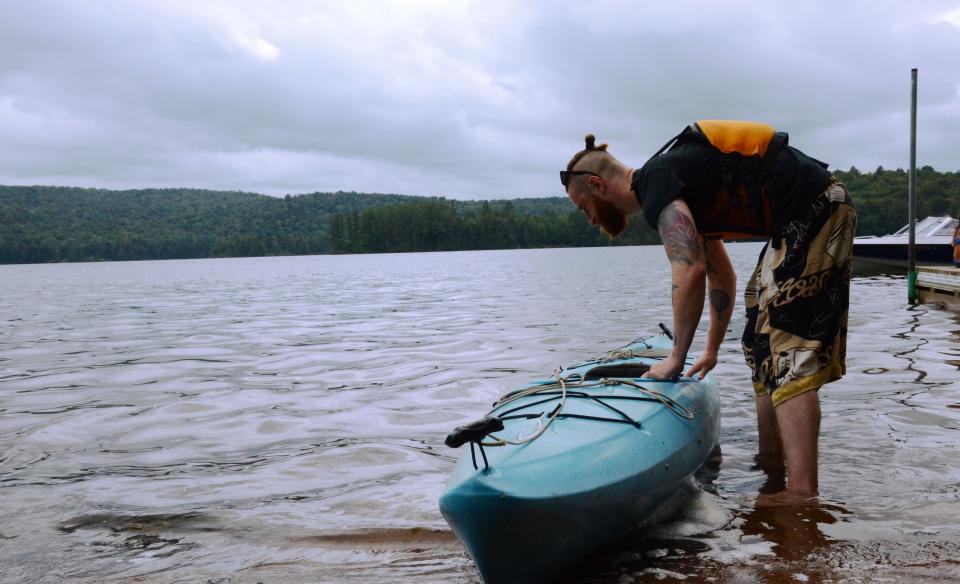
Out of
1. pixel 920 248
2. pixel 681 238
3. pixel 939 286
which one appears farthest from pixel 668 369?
pixel 920 248

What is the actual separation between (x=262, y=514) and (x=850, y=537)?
3539 mm

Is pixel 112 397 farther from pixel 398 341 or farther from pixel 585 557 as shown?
pixel 585 557

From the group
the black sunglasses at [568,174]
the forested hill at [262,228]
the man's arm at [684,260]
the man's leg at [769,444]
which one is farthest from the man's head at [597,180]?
the forested hill at [262,228]

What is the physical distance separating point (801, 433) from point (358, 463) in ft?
11.4

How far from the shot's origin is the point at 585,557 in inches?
140

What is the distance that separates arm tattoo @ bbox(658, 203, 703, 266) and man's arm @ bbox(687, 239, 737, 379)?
0.80m

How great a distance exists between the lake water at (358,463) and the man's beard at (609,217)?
1716mm

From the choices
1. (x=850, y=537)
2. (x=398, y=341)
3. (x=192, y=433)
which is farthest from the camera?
(x=398, y=341)

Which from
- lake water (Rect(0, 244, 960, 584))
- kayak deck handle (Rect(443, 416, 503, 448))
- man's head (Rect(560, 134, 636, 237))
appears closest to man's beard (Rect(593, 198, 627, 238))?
man's head (Rect(560, 134, 636, 237))

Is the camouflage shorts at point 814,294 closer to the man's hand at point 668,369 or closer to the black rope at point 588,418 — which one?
the man's hand at point 668,369

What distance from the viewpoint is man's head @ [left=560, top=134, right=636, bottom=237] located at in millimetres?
4094

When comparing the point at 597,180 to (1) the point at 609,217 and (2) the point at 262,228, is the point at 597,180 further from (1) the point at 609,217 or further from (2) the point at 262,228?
(2) the point at 262,228

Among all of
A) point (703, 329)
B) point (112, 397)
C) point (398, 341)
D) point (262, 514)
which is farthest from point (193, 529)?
point (703, 329)

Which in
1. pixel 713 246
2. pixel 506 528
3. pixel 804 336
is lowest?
pixel 506 528
